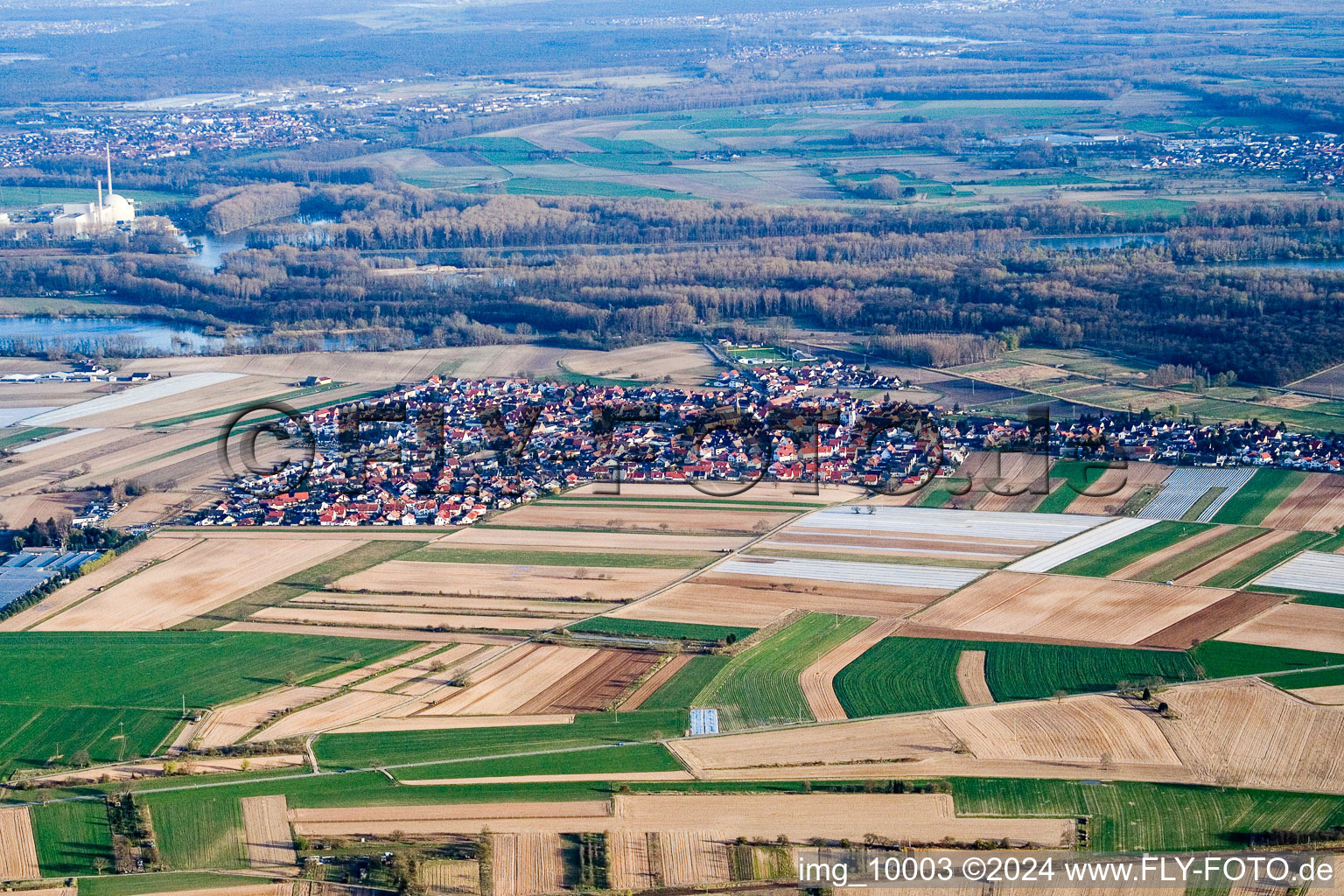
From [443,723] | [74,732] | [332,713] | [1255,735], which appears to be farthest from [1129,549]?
[74,732]

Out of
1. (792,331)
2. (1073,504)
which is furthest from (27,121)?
(1073,504)

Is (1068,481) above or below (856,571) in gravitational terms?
above

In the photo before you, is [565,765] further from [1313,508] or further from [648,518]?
[1313,508]

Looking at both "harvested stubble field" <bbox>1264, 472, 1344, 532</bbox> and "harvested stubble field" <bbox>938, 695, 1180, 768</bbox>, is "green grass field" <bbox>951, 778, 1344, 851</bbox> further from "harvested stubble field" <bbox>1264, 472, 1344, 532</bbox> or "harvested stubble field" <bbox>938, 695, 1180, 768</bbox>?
"harvested stubble field" <bbox>1264, 472, 1344, 532</bbox>

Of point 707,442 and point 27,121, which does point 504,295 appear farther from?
point 27,121

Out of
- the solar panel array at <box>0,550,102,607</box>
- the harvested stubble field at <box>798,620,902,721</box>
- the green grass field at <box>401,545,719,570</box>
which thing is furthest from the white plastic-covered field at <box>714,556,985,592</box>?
the solar panel array at <box>0,550,102,607</box>

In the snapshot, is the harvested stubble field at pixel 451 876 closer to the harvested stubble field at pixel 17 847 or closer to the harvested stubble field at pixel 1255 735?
the harvested stubble field at pixel 17 847
